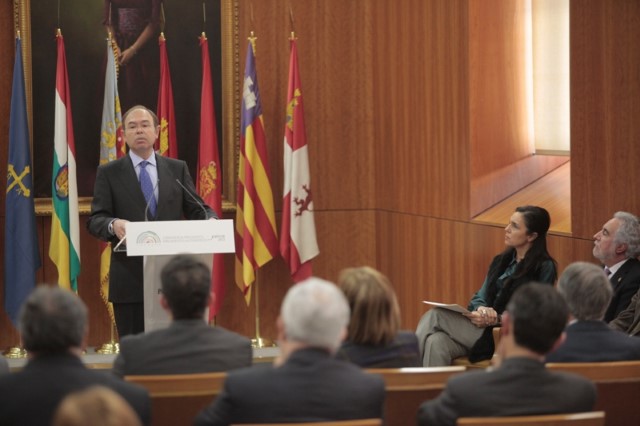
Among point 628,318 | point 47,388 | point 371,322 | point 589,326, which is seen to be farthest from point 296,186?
point 47,388

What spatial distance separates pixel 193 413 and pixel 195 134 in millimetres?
5683

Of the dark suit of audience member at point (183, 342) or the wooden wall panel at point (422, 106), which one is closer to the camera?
the dark suit of audience member at point (183, 342)

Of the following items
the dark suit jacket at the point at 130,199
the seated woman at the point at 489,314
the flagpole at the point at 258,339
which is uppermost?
the dark suit jacket at the point at 130,199

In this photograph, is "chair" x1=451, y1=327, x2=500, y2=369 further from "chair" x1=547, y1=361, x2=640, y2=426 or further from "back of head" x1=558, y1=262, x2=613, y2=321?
"chair" x1=547, y1=361, x2=640, y2=426

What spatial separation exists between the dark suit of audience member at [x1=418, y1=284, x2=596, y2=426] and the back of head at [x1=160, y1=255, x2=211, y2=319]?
35.1 inches

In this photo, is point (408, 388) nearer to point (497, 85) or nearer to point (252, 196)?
point (497, 85)

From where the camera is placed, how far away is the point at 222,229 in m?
5.70

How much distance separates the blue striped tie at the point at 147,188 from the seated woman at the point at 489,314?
1.77 m

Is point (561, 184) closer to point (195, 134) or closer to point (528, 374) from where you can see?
point (195, 134)

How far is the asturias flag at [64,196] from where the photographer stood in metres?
8.38

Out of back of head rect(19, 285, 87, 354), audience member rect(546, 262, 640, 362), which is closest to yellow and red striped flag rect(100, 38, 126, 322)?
audience member rect(546, 262, 640, 362)

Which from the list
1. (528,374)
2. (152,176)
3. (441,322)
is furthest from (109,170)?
(528,374)

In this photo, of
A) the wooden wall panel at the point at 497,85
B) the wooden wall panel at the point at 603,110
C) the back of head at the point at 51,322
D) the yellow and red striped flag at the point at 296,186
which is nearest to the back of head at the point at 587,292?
the back of head at the point at 51,322

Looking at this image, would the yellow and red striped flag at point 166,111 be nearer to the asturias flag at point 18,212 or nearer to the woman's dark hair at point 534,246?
the asturias flag at point 18,212
